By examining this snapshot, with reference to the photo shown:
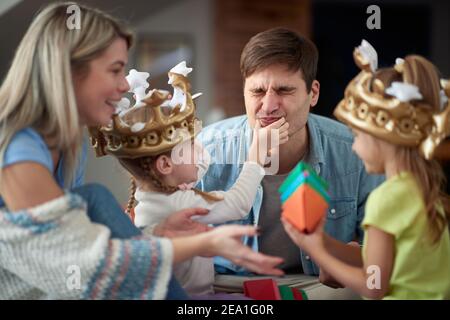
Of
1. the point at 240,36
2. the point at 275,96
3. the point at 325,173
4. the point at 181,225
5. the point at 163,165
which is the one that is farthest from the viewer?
the point at 240,36

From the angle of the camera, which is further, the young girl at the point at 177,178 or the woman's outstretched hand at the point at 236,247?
the young girl at the point at 177,178

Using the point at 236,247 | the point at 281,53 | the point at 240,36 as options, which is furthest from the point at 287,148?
the point at 240,36

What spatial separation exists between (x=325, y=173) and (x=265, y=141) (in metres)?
0.34

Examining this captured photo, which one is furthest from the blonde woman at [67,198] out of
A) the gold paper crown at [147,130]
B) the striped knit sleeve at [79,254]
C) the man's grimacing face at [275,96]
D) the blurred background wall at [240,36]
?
the blurred background wall at [240,36]

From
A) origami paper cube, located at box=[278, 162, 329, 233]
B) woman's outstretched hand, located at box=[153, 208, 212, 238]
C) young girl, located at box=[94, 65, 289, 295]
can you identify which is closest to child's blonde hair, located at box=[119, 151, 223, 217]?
young girl, located at box=[94, 65, 289, 295]

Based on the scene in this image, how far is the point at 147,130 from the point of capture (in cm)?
168

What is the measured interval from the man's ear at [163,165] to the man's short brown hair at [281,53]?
1.24ft

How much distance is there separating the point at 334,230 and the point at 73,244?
888 millimetres

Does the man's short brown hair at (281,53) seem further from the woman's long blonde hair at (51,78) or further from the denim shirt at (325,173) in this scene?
Answer: the woman's long blonde hair at (51,78)

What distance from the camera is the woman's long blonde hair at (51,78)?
1.41 m

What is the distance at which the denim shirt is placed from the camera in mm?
2018

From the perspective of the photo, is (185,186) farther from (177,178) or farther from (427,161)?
(427,161)

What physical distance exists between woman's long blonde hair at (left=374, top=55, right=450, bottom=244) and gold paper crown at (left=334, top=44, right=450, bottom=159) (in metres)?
0.03

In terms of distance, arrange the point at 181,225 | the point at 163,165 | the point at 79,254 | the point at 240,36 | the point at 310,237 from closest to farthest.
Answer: the point at 79,254, the point at 310,237, the point at 181,225, the point at 163,165, the point at 240,36
